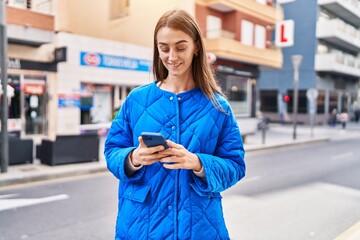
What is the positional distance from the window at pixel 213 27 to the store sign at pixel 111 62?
3.76 meters

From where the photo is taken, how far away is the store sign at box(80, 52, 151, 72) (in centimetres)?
1500

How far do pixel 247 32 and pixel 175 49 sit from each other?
64.5ft

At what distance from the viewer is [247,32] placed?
20.3 m

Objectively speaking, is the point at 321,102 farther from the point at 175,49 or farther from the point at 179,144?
the point at 179,144

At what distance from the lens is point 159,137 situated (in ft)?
4.25

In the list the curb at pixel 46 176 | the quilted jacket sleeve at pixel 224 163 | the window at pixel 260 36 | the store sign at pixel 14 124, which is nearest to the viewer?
the quilted jacket sleeve at pixel 224 163

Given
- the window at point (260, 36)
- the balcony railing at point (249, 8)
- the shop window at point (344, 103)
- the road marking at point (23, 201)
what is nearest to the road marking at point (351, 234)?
the road marking at point (23, 201)

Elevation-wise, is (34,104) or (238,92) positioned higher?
(238,92)

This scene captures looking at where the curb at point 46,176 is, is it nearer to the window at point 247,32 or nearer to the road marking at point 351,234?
the road marking at point 351,234

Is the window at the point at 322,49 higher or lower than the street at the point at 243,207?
higher

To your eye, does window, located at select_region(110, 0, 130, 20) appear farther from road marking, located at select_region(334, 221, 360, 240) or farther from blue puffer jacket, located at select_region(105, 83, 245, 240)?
blue puffer jacket, located at select_region(105, 83, 245, 240)

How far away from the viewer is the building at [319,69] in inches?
982

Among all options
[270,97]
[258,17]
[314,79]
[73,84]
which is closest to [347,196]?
[73,84]

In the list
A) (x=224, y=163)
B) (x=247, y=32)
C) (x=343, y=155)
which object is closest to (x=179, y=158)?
(x=224, y=163)
